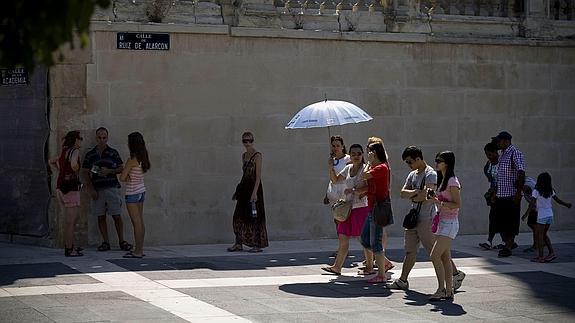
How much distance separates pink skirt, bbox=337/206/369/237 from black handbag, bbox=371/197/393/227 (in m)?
0.43

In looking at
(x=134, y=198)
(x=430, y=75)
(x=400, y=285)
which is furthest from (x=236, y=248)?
(x=430, y=75)

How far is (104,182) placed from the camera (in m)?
14.5

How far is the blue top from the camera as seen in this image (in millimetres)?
14453

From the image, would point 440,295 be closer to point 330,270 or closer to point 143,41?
point 330,270

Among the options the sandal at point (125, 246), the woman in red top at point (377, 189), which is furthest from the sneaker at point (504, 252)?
the sandal at point (125, 246)

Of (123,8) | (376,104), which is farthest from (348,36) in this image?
(123,8)

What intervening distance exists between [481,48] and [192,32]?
5.20 metres

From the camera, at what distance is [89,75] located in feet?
48.4

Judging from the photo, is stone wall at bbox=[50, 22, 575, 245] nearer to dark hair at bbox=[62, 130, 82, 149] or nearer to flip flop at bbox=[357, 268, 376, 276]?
dark hair at bbox=[62, 130, 82, 149]

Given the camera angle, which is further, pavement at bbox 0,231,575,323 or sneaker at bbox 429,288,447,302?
sneaker at bbox 429,288,447,302

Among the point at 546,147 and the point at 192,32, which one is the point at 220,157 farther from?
the point at 546,147

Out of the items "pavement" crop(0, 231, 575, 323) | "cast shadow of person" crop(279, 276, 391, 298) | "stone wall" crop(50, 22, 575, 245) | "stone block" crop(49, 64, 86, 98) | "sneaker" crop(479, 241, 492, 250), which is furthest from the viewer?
"sneaker" crop(479, 241, 492, 250)

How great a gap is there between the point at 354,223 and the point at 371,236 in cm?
44

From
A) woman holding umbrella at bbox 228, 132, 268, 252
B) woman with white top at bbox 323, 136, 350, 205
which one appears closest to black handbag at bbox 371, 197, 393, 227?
woman with white top at bbox 323, 136, 350, 205
